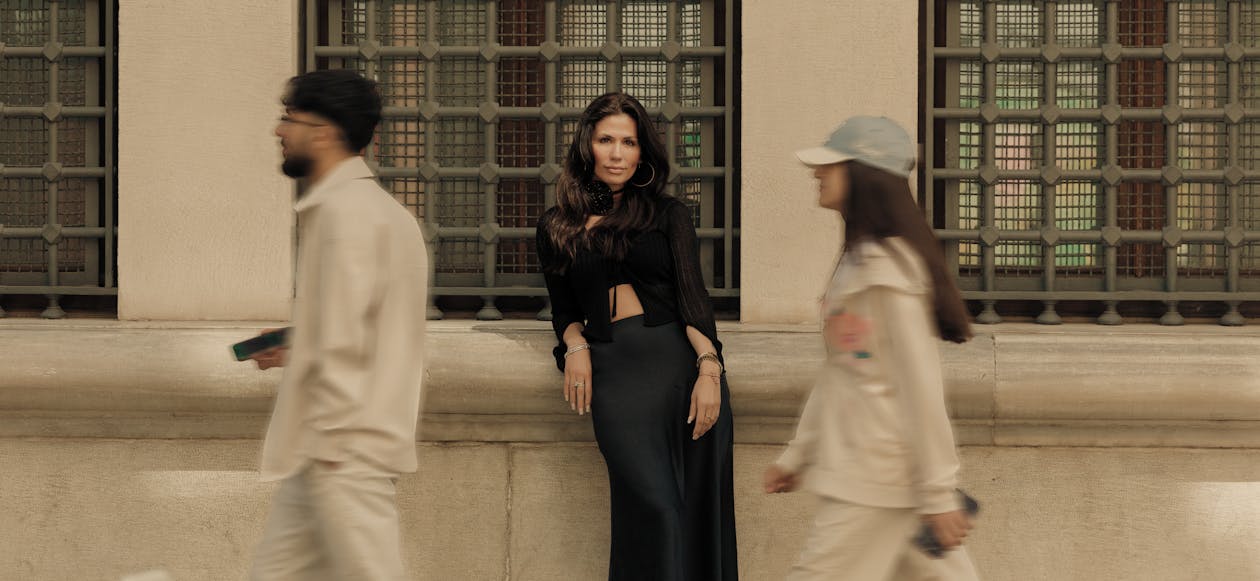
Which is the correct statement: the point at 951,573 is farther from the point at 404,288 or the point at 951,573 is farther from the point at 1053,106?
the point at 1053,106

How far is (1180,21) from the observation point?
19.5 feet

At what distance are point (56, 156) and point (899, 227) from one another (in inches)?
159

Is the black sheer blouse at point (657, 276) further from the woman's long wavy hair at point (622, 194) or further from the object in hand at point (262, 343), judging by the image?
the object in hand at point (262, 343)

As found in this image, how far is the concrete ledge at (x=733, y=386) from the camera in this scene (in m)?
5.29

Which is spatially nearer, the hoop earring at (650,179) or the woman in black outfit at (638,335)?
the woman in black outfit at (638,335)

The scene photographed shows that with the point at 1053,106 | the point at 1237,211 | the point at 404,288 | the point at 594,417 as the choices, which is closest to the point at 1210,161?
the point at 1237,211

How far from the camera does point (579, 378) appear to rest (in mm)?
4801

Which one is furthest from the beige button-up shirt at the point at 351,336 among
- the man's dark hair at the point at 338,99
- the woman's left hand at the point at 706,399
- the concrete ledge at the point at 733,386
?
the concrete ledge at the point at 733,386

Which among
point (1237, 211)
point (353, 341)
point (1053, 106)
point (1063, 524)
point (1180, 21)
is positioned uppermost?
point (1180, 21)

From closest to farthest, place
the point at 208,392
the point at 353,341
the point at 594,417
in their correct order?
the point at 353,341 → the point at 594,417 → the point at 208,392

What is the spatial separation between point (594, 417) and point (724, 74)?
182cm

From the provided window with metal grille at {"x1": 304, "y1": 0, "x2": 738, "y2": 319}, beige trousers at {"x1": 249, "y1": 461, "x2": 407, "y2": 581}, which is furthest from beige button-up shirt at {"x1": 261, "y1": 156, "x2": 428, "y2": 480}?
window with metal grille at {"x1": 304, "y1": 0, "x2": 738, "y2": 319}

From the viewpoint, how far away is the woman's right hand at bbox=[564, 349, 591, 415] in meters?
4.80

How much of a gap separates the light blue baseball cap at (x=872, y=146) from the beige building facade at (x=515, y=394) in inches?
70.7
